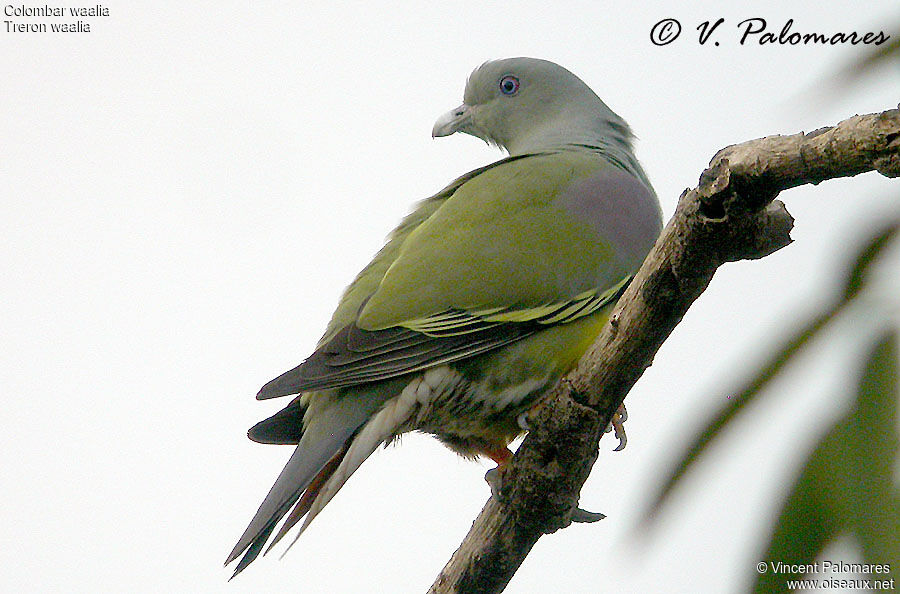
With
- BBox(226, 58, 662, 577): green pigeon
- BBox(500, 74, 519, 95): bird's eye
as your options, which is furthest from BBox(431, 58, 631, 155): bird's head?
BBox(226, 58, 662, 577): green pigeon

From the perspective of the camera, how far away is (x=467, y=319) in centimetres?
299

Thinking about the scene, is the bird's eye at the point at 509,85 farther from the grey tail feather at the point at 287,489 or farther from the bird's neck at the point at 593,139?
the grey tail feather at the point at 287,489

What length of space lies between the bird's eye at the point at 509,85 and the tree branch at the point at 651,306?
1.94m

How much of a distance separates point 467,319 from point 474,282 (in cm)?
14

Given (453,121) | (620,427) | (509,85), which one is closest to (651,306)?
(620,427)

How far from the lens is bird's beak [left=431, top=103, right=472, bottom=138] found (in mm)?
4410

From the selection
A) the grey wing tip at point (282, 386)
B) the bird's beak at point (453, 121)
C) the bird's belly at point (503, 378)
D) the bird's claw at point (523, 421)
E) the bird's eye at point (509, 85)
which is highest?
the bird's eye at point (509, 85)

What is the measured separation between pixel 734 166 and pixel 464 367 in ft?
3.95

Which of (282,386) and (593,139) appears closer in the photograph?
(282,386)

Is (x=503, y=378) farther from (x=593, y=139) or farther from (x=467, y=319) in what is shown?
(x=593, y=139)

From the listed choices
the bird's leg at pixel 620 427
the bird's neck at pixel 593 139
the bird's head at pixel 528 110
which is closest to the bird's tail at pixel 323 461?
the bird's leg at pixel 620 427

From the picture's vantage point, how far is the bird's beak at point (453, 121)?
4410 millimetres

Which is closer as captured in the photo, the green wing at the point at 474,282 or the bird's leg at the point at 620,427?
the green wing at the point at 474,282

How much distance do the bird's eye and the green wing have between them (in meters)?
0.85
